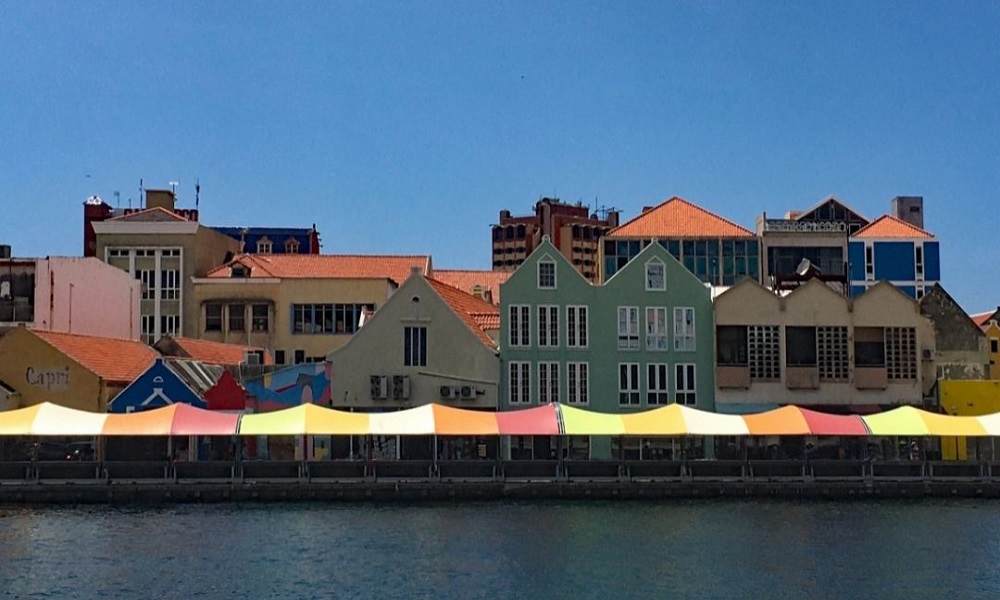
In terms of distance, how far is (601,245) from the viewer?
92.0 meters

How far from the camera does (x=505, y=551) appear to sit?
47031mm

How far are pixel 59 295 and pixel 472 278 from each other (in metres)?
40.5

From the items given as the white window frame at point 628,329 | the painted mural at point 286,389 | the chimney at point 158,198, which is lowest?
the painted mural at point 286,389

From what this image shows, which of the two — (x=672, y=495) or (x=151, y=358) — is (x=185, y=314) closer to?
(x=151, y=358)

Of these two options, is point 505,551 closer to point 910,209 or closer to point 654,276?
point 654,276

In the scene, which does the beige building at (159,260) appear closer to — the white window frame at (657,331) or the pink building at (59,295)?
the pink building at (59,295)

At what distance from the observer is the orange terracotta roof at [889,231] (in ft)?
320

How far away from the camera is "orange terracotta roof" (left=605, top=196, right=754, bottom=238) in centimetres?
9269

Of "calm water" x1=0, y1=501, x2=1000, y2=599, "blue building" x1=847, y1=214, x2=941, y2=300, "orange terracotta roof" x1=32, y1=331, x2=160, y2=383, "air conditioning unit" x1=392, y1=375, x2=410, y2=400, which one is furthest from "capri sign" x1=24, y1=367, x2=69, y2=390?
"blue building" x1=847, y1=214, x2=941, y2=300

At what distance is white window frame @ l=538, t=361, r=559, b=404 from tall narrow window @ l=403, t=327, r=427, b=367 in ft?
22.1

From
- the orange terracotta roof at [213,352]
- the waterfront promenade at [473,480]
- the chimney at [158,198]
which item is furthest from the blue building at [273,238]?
the waterfront promenade at [473,480]

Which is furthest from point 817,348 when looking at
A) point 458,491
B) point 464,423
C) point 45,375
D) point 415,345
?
point 45,375

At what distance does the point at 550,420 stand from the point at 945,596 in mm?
26657

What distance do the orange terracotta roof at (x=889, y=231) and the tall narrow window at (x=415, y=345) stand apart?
40.0m
